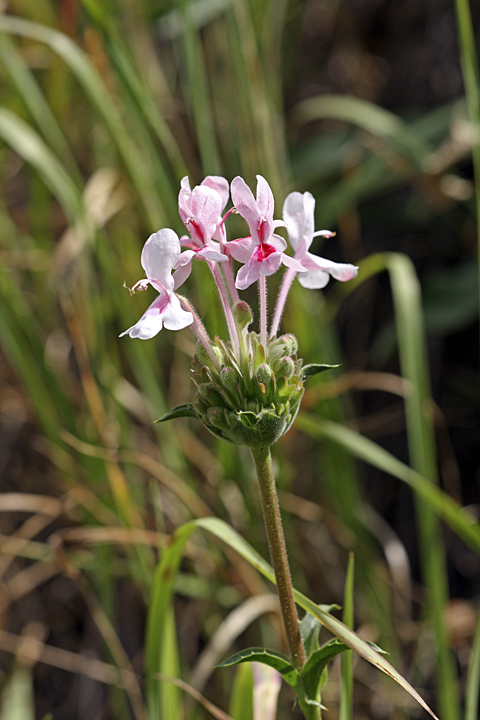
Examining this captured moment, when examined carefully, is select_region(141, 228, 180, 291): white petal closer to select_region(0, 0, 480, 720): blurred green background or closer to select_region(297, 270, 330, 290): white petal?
select_region(297, 270, 330, 290): white petal

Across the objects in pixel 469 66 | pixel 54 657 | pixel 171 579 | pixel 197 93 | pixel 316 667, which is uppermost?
pixel 197 93

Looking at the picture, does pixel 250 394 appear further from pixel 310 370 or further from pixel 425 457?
pixel 425 457

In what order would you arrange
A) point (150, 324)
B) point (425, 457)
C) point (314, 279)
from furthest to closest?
point (425, 457), point (314, 279), point (150, 324)

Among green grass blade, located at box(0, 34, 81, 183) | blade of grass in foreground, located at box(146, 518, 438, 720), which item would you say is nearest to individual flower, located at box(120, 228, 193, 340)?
blade of grass in foreground, located at box(146, 518, 438, 720)

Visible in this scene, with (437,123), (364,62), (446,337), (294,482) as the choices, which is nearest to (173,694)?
(294,482)

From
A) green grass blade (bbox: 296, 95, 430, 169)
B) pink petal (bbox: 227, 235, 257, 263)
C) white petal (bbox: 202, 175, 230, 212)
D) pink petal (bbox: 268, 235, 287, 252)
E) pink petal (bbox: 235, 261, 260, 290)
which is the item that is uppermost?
green grass blade (bbox: 296, 95, 430, 169)

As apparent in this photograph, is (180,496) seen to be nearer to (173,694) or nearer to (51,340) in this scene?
(173,694)

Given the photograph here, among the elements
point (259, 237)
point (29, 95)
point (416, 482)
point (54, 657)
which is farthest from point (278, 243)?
point (54, 657)

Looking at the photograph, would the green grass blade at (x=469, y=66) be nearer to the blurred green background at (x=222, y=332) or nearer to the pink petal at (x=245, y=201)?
the blurred green background at (x=222, y=332)
